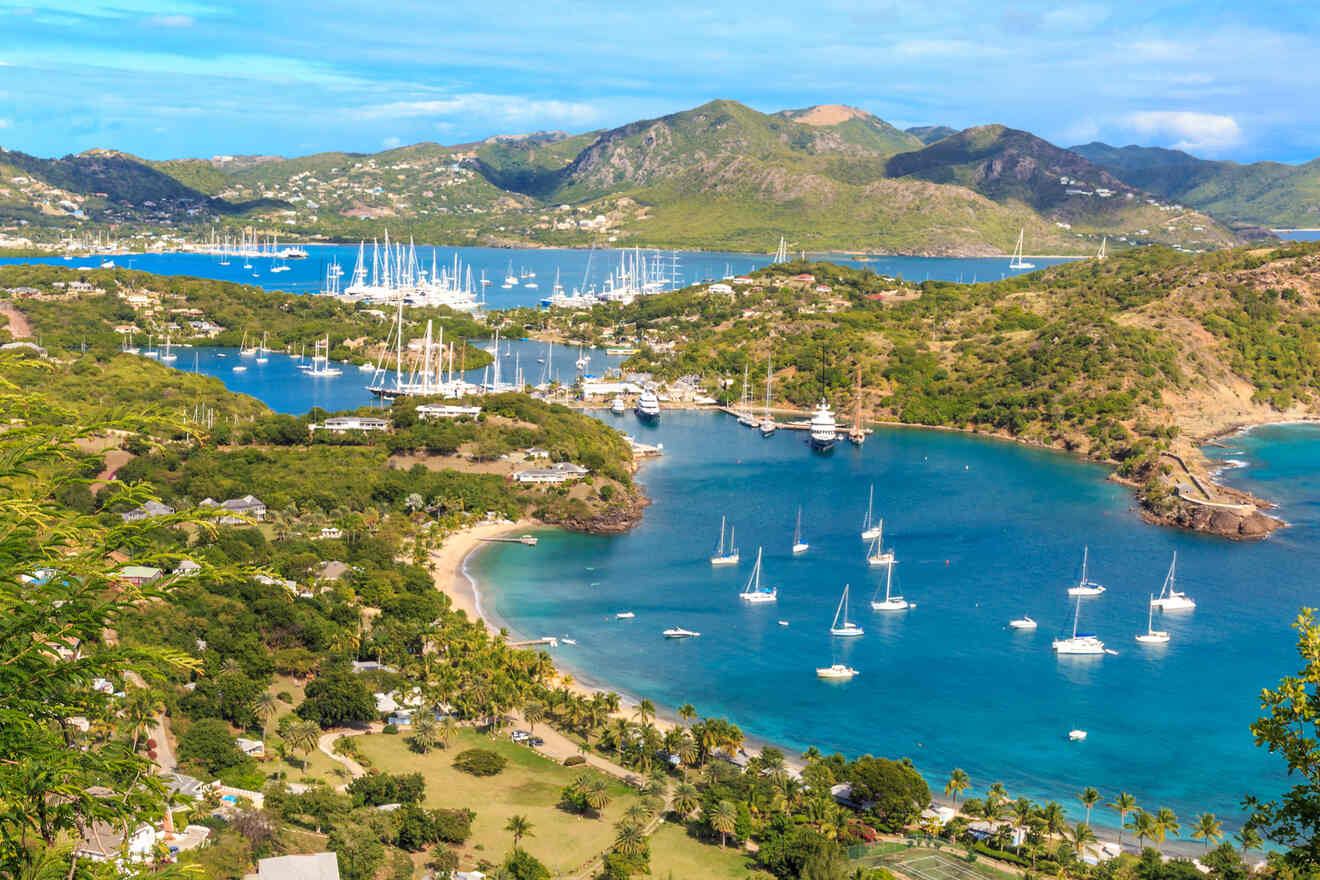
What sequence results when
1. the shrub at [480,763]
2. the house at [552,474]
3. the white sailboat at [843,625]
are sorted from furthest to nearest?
the house at [552,474], the white sailboat at [843,625], the shrub at [480,763]

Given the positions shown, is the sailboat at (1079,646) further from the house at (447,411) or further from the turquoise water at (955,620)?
the house at (447,411)

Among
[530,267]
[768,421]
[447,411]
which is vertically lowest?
[768,421]

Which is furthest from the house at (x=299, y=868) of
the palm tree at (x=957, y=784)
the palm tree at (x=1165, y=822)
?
the palm tree at (x=1165, y=822)

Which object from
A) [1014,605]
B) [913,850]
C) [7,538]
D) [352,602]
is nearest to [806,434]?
[1014,605]

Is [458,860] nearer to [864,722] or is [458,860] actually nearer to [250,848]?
[250,848]

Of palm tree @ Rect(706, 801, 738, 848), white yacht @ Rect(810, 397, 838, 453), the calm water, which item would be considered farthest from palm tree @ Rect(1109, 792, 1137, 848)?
the calm water

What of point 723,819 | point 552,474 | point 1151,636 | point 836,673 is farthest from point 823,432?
point 723,819

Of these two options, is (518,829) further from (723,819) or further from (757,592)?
(757,592)
